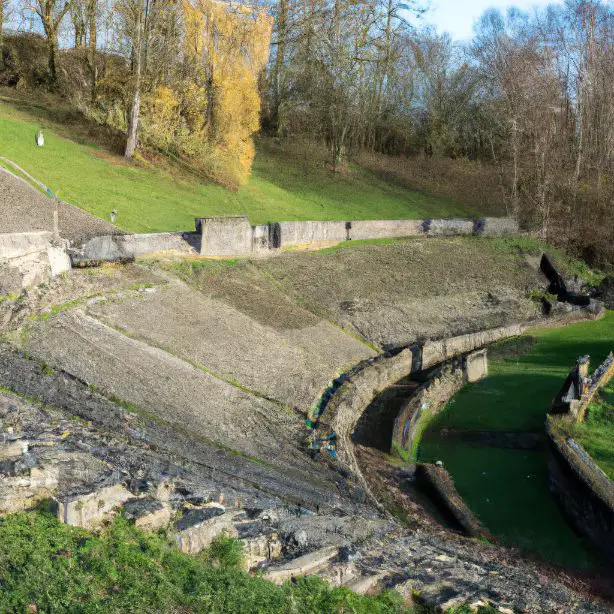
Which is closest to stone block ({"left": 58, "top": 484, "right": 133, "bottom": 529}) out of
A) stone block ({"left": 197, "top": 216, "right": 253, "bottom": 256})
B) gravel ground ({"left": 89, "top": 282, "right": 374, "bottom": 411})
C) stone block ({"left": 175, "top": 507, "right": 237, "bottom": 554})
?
stone block ({"left": 175, "top": 507, "right": 237, "bottom": 554})

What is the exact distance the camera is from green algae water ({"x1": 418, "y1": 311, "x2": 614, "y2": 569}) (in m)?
14.4

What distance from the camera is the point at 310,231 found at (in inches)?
1175

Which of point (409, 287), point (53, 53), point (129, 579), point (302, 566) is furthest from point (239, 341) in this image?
point (53, 53)

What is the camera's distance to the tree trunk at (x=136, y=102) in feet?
99.7

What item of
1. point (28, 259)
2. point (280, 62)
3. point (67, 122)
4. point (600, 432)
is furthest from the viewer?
point (280, 62)

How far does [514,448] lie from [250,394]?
617 cm

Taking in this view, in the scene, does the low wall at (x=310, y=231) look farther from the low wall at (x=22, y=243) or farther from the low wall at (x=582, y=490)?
the low wall at (x=582, y=490)

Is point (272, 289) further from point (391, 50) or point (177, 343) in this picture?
point (391, 50)

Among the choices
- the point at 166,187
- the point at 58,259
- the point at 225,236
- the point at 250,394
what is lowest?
the point at 250,394

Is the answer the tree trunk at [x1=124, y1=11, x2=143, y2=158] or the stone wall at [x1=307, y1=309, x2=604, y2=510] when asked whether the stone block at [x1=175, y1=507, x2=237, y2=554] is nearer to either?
the stone wall at [x1=307, y1=309, x2=604, y2=510]

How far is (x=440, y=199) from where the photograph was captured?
40.7 metres

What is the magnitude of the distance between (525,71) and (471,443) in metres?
28.7

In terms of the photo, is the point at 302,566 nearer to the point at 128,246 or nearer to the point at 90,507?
the point at 90,507

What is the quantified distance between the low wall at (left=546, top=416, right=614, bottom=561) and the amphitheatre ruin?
0.04 metres
